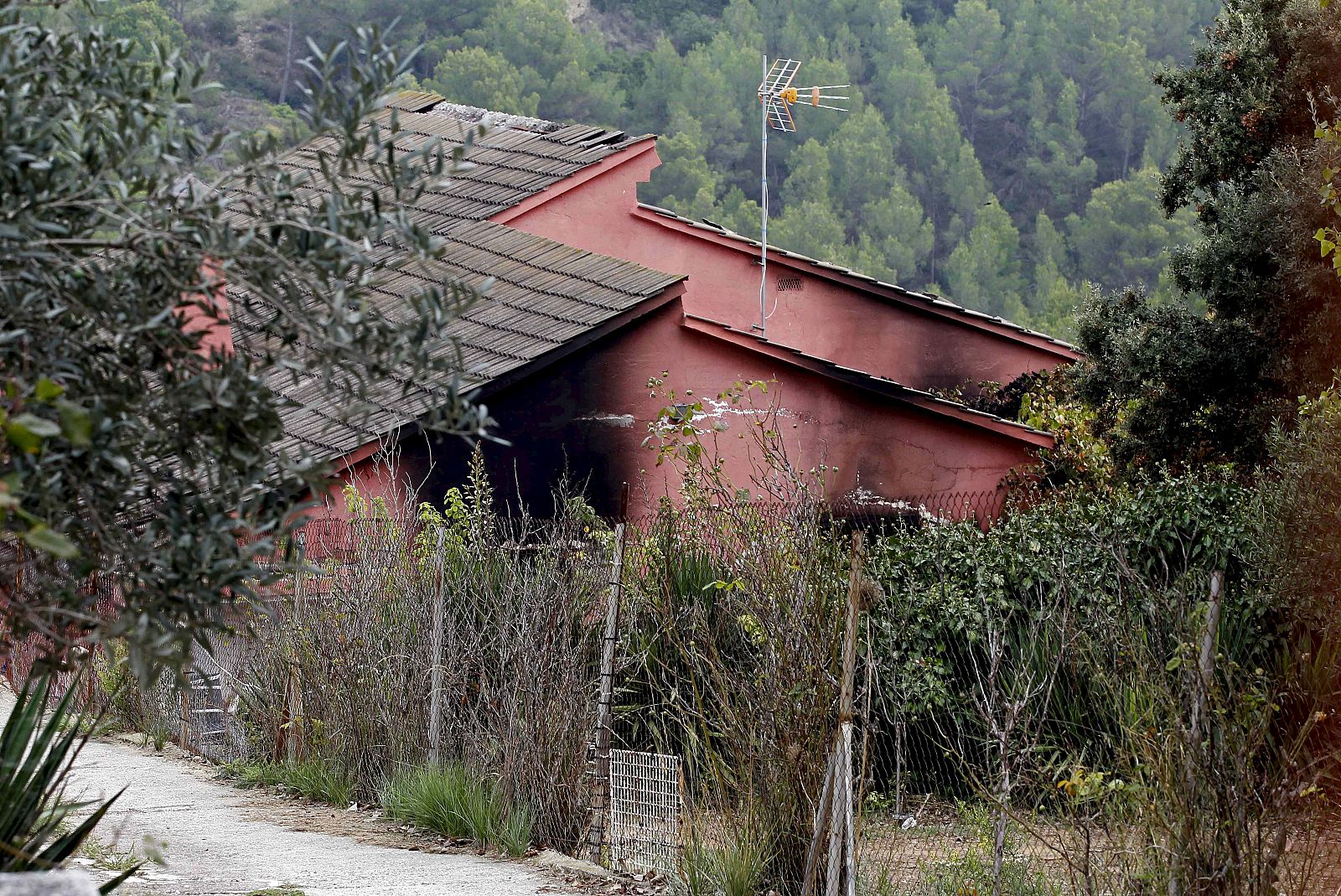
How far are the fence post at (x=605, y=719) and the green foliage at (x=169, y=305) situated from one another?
5251mm

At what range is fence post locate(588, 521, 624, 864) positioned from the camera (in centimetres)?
876

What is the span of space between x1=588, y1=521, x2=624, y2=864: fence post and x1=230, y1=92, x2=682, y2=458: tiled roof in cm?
262

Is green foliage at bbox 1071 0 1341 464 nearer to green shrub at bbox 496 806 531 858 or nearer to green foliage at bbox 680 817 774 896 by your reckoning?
green foliage at bbox 680 817 774 896

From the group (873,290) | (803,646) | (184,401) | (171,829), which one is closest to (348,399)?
(184,401)

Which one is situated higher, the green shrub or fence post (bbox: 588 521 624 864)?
fence post (bbox: 588 521 624 864)

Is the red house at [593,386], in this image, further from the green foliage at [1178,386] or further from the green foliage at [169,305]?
the green foliage at [169,305]

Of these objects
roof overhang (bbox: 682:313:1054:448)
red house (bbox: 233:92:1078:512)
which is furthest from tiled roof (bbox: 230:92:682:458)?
roof overhang (bbox: 682:313:1054:448)

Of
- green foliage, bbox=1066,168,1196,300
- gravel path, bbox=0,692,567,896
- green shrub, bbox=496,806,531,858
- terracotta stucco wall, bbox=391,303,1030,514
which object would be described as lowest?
gravel path, bbox=0,692,567,896

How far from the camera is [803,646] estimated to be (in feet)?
24.0

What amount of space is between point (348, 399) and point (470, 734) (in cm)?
656

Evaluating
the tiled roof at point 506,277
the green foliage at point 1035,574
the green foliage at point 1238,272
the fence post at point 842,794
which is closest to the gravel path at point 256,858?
the fence post at point 842,794

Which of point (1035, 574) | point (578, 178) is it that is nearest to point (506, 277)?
point (578, 178)

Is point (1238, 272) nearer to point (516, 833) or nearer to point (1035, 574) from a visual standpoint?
point (1035, 574)

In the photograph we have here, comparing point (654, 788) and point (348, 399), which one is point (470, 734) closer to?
point (654, 788)
